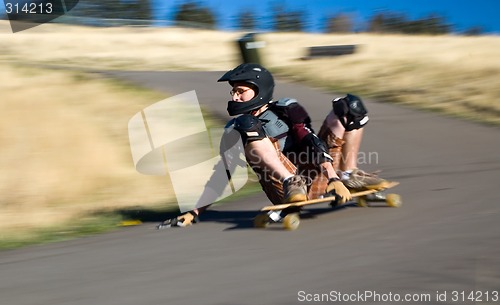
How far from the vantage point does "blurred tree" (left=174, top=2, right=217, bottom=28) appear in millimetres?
67438

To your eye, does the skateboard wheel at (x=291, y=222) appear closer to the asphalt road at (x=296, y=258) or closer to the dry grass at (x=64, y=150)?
the asphalt road at (x=296, y=258)

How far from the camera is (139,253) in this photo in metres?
6.66

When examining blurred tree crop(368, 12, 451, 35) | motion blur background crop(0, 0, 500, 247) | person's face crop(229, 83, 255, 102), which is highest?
person's face crop(229, 83, 255, 102)

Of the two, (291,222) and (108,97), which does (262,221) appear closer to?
(291,222)

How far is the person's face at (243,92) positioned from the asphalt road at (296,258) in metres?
1.11

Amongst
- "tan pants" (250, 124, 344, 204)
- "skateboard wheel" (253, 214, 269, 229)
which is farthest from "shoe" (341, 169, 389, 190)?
"skateboard wheel" (253, 214, 269, 229)

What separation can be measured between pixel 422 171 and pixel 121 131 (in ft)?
21.2

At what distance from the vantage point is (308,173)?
291 inches

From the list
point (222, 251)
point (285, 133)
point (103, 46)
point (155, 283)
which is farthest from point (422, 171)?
point (103, 46)

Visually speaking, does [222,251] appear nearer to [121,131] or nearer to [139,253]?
[139,253]

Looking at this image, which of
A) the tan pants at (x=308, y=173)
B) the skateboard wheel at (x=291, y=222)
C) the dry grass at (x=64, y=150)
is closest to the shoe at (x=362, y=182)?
the tan pants at (x=308, y=173)

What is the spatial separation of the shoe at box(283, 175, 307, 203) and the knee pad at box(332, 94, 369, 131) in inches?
26.5

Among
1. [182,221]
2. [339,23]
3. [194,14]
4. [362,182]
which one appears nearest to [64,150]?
[182,221]

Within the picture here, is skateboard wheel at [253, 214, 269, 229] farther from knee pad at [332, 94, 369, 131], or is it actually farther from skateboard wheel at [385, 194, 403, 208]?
skateboard wheel at [385, 194, 403, 208]
